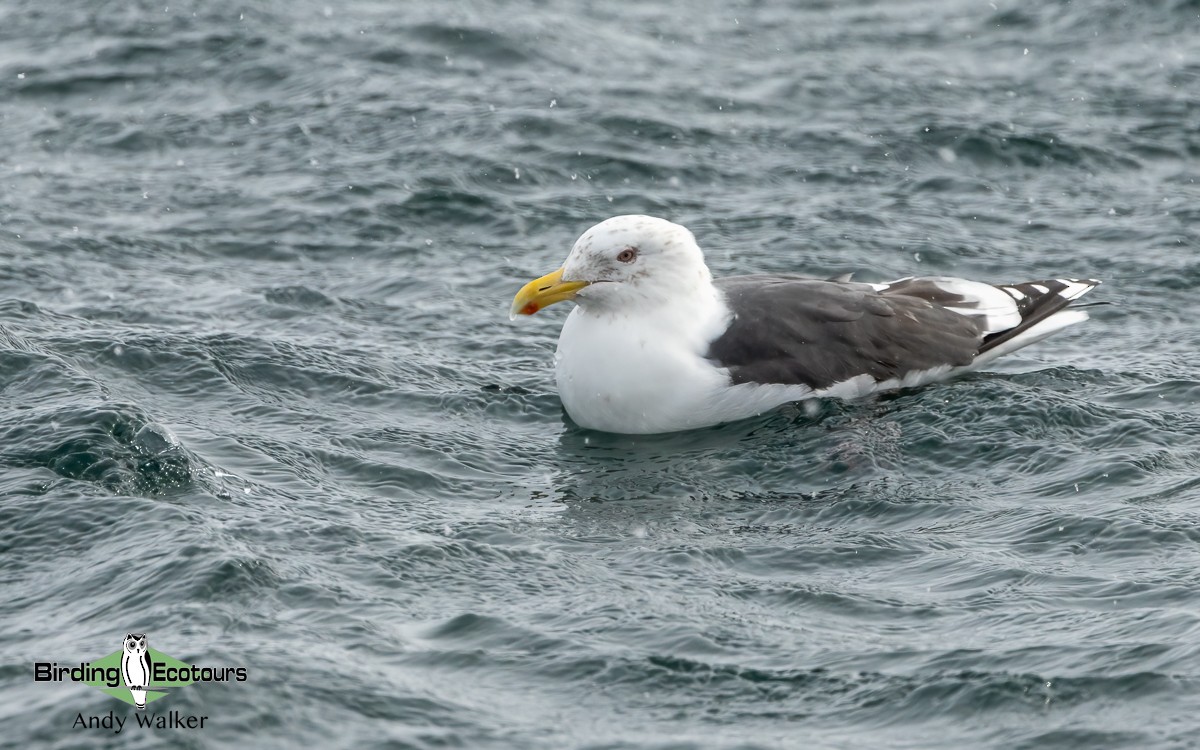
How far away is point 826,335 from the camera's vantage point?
1068 centimetres

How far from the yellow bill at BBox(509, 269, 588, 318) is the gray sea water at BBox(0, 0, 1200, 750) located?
0.89 metres

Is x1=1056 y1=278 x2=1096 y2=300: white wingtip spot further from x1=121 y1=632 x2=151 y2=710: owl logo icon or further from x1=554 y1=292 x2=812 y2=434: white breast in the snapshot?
x1=121 y1=632 x2=151 y2=710: owl logo icon

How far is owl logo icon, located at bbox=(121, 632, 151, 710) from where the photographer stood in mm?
7016

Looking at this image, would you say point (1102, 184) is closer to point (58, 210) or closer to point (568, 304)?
point (568, 304)

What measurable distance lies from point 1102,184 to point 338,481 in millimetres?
8230

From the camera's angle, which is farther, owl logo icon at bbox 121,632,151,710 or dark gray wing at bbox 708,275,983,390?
dark gray wing at bbox 708,275,983,390

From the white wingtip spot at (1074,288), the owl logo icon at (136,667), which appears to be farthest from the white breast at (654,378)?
the owl logo icon at (136,667)

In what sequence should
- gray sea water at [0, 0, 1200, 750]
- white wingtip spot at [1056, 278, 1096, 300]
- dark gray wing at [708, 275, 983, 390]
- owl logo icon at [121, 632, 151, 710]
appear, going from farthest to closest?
white wingtip spot at [1056, 278, 1096, 300], dark gray wing at [708, 275, 983, 390], gray sea water at [0, 0, 1200, 750], owl logo icon at [121, 632, 151, 710]

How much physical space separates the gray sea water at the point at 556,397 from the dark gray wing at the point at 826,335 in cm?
28

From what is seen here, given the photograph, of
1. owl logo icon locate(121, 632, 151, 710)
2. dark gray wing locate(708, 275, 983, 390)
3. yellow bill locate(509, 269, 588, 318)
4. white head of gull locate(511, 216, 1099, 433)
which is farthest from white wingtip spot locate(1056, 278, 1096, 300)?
owl logo icon locate(121, 632, 151, 710)

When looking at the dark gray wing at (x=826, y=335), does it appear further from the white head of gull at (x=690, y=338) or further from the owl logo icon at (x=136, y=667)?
the owl logo icon at (x=136, y=667)

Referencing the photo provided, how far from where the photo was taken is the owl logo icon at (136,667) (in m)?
7.02

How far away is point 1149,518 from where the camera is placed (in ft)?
29.0

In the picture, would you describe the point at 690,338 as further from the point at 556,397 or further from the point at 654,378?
the point at 556,397
